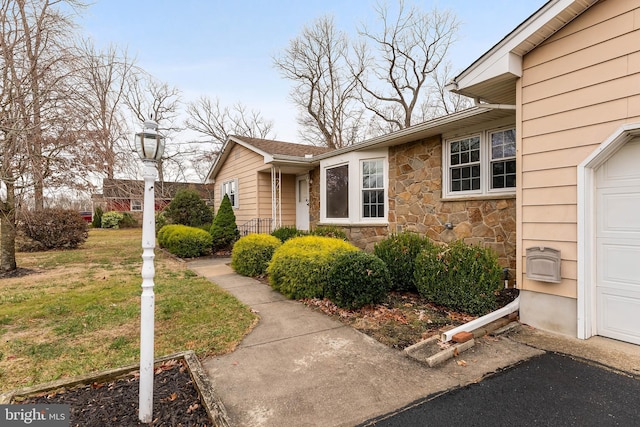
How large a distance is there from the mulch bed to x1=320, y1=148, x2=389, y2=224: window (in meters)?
6.20

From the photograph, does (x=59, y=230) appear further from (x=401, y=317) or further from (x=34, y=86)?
(x=401, y=317)

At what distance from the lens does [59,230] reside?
491 inches

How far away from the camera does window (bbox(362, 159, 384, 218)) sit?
8273mm

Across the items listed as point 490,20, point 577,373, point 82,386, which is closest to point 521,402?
point 577,373

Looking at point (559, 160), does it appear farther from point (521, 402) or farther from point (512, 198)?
point (521, 402)

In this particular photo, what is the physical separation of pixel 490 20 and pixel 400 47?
26.5 feet

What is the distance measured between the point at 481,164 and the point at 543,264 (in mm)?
2762

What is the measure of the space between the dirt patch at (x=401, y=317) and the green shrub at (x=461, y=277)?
17cm

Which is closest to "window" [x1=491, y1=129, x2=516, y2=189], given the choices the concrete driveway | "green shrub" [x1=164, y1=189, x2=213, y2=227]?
the concrete driveway

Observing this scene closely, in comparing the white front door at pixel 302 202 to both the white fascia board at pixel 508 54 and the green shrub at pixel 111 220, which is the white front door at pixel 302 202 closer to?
the white fascia board at pixel 508 54

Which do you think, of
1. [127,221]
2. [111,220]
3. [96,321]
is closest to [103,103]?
[96,321]

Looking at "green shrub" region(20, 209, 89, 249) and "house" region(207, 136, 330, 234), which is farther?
"green shrub" region(20, 209, 89, 249)

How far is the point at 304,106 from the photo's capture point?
2466 centimetres

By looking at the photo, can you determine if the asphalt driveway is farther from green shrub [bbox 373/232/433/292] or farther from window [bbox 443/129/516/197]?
window [bbox 443/129/516/197]
